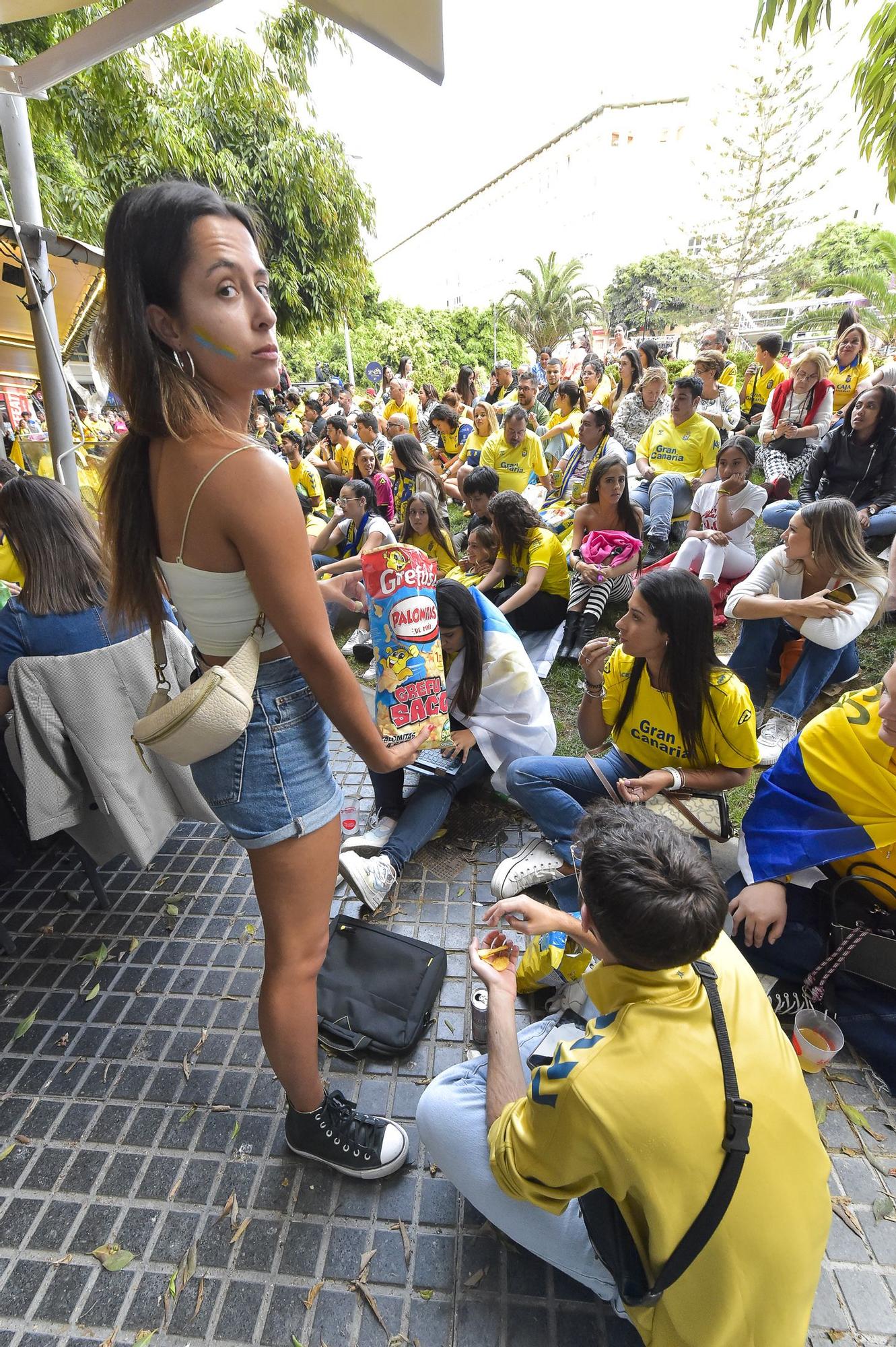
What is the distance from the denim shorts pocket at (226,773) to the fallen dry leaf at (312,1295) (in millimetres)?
1290

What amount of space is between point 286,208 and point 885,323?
1149 cm

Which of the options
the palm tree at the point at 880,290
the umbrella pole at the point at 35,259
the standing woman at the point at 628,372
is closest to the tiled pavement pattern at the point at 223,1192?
the umbrella pole at the point at 35,259

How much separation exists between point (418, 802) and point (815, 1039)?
69.7 inches

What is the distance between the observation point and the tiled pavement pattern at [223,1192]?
1.60 meters

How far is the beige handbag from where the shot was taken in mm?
1246

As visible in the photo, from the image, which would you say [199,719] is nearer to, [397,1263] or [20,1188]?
[397,1263]

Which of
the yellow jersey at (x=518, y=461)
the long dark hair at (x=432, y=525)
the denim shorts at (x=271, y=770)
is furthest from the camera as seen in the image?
the yellow jersey at (x=518, y=461)

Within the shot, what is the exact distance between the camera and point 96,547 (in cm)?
252

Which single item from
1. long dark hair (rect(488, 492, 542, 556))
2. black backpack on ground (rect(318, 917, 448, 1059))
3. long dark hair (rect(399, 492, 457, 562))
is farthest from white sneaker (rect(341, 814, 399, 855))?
long dark hair (rect(399, 492, 457, 562))

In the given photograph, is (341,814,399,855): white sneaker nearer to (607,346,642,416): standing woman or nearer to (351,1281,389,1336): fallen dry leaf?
(351,1281,389,1336): fallen dry leaf

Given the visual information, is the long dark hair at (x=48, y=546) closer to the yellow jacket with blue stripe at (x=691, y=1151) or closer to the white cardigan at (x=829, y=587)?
the yellow jacket with blue stripe at (x=691, y=1151)

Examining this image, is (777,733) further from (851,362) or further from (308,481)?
(308,481)

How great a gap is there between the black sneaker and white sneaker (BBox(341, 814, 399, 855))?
1.18 m

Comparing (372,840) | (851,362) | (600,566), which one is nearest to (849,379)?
(851,362)
